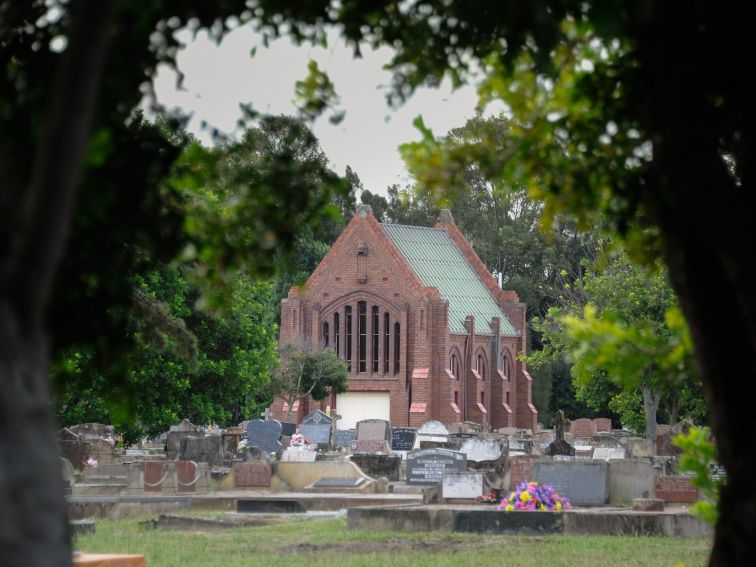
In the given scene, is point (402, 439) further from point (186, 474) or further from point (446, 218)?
point (446, 218)

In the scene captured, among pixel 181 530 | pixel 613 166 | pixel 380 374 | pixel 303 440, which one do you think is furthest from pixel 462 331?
pixel 613 166

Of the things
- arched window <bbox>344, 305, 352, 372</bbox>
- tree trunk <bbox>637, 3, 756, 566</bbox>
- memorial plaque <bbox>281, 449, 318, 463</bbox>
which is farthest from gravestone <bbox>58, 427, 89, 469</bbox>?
arched window <bbox>344, 305, 352, 372</bbox>

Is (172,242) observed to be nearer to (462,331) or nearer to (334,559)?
(334,559)

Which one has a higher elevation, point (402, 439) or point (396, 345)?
point (396, 345)

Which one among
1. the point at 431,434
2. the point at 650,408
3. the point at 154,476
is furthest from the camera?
the point at 650,408

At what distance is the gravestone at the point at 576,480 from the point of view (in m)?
25.2

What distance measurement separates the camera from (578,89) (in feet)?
22.2

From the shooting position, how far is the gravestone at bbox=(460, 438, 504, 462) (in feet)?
108

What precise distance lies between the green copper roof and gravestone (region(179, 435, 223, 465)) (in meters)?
38.6

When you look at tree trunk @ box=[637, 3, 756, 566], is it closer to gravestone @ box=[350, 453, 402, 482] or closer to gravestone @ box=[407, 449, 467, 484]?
gravestone @ box=[407, 449, 467, 484]

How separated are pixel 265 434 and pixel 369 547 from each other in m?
20.4

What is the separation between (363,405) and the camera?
7169 centimetres

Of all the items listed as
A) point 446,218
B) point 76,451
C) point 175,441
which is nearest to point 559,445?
point 175,441

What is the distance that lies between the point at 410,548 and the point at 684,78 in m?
14.1
